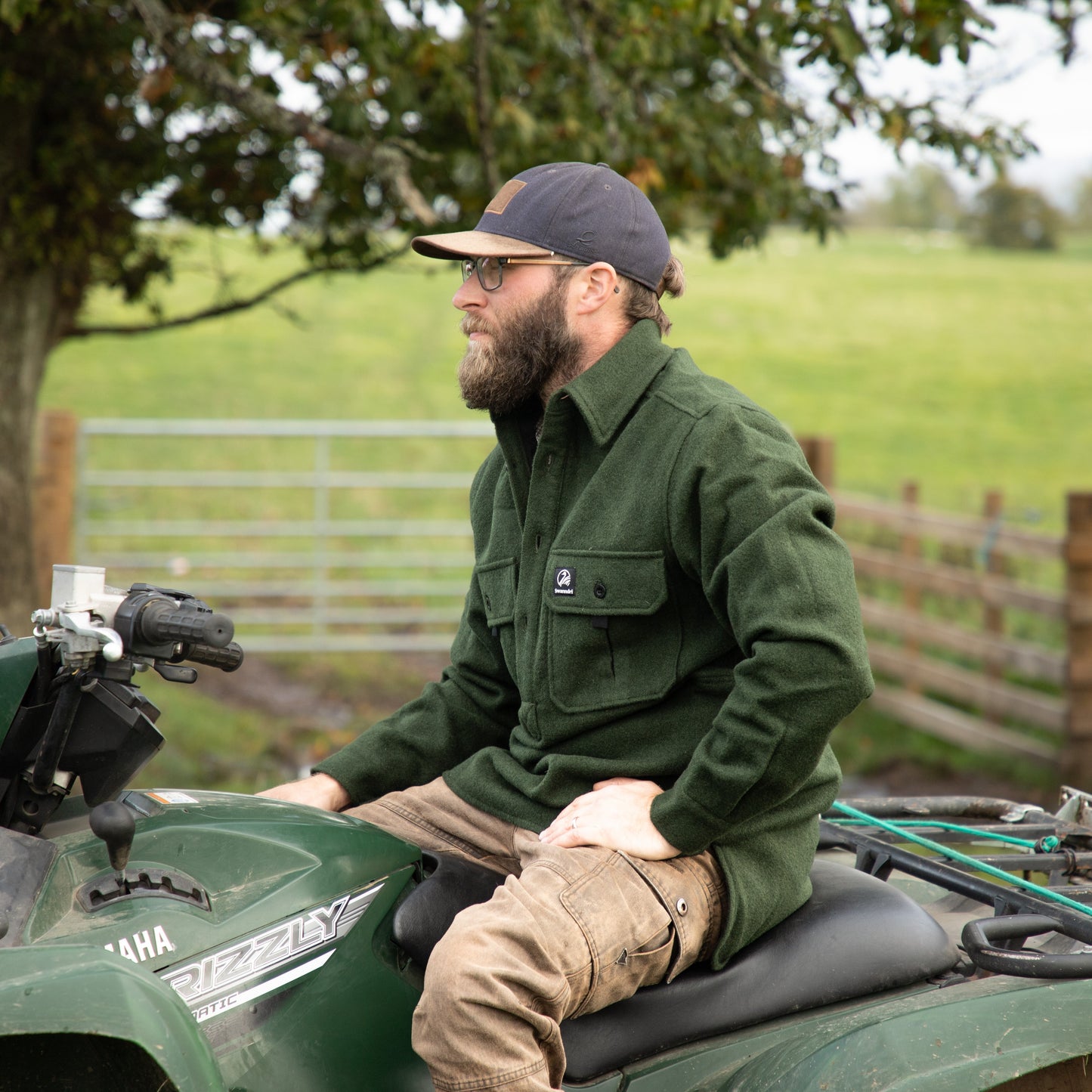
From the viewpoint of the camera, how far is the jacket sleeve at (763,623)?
2.01 m

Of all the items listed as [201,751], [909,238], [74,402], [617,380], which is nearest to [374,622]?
[201,751]

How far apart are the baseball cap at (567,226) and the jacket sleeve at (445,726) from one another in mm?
591

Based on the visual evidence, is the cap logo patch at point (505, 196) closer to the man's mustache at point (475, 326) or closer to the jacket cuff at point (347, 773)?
the man's mustache at point (475, 326)

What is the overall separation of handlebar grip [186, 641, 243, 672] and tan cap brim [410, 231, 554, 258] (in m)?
0.88

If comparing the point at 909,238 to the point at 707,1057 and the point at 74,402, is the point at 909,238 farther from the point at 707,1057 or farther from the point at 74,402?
the point at 707,1057

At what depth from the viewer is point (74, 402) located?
1898 centimetres

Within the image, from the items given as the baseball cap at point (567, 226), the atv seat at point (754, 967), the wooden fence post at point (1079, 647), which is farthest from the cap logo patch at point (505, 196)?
the wooden fence post at point (1079, 647)

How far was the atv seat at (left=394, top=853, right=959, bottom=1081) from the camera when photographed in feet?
6.78

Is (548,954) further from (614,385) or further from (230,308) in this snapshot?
(230,308)

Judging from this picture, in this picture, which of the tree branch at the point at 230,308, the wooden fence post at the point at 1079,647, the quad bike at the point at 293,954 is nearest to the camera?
the quad bike at the point at 293,954

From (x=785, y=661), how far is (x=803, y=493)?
0.95ft

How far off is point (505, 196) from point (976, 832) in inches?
65.3

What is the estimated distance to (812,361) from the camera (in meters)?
27.1

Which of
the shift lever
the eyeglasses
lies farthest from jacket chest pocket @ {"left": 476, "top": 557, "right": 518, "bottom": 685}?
the shift lever
